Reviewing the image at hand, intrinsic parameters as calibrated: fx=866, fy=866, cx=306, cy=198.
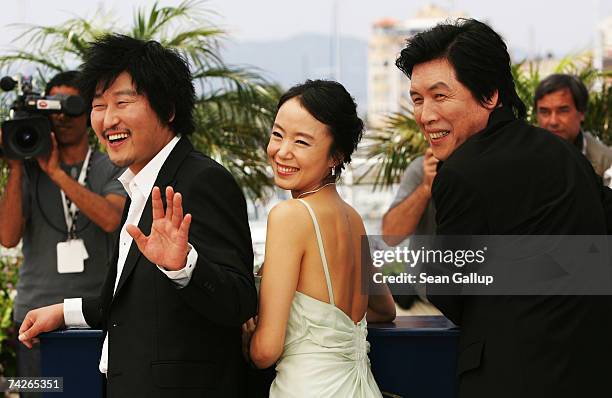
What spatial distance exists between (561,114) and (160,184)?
2.15m

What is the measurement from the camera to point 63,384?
2170 millimetres

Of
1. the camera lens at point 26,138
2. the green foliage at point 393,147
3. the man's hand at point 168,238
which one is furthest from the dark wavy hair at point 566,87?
the man's hand at point 168,238

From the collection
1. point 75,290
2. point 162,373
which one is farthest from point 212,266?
point 75,290

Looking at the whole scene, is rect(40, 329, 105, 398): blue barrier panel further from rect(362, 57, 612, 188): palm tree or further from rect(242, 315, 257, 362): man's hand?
rect(362, 57, 612, 188): palm tree

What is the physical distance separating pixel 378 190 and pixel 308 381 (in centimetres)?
349

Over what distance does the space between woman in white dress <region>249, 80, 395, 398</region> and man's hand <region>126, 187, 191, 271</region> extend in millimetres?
249

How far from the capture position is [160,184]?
2004 mm

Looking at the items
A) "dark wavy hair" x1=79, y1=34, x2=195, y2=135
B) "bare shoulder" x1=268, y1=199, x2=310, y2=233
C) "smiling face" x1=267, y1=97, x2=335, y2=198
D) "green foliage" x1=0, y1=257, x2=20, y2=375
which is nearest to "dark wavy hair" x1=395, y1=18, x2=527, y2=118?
"smiling face" x1=267, y1=97, x2=335, y2=198

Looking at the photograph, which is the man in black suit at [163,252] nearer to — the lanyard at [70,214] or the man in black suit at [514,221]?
the man in black suit at [514,221]

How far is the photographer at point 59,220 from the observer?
10.2ft

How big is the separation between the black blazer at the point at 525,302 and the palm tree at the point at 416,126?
2.90 m

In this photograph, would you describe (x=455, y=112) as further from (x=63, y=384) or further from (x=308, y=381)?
(x=63, y=384)

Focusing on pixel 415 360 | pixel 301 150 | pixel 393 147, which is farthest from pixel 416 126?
pixel 301 150

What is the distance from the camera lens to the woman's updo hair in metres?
1.99
